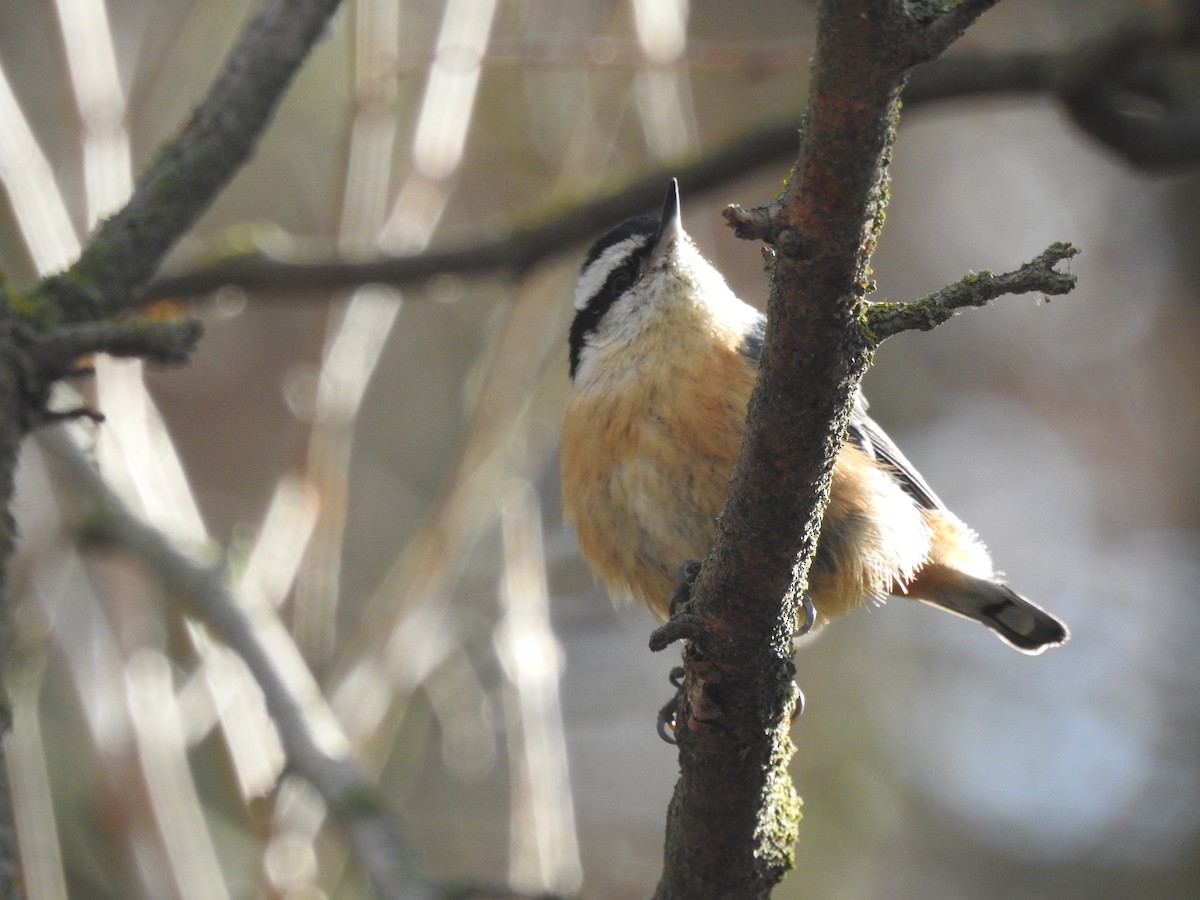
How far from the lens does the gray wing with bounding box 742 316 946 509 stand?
12.0ft

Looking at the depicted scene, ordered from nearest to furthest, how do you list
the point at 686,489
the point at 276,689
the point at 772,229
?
the point at 772,229
the point at 686,489
the point at 276,689

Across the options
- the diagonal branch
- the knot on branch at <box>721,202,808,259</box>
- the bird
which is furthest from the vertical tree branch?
the diagonal branch

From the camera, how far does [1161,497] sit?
873cm

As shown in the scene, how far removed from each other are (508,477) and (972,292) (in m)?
2.79

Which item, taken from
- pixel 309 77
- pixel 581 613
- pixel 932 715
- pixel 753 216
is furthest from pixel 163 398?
pixel 753 216

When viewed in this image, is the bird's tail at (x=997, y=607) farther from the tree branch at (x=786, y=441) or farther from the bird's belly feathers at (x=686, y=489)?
the tree branch at (x=786, y=441)

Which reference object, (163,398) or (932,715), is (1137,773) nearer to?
(932,715)

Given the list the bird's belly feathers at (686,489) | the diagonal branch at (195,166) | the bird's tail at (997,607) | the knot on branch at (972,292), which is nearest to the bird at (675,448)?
the bird's belly feathers at (686,489)

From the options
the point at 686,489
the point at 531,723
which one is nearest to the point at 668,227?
the point at 686,489

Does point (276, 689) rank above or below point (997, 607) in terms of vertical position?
below

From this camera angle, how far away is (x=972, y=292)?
5.62 feet

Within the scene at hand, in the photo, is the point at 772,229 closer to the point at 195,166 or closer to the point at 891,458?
the point at 195,166

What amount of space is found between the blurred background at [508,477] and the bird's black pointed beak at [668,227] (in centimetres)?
59

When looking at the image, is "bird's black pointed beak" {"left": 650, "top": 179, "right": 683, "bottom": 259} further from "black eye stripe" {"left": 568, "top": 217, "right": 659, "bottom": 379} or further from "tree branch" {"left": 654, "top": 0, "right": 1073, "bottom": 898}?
"tree branch" {"left": 654, "top": 0, "right": 1073, "bottom": 898}
